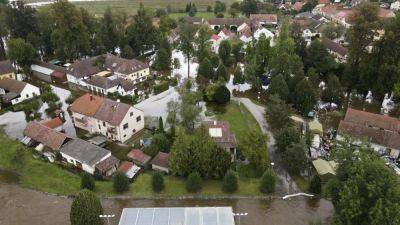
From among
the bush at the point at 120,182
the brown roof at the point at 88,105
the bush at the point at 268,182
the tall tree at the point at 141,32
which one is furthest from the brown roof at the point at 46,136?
the tall tree at the point at 141,32

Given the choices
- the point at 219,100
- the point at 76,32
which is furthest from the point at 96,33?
the point at 219,100

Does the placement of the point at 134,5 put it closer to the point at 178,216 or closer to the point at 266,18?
the point at 266,18

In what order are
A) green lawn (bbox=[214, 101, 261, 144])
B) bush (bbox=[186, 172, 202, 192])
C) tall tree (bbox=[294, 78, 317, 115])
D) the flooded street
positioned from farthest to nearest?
tall tree (bbox=[294, 78, 317, 115])
green lawn (bbox=[214, 101, 261, 144])
bush (bbox=[186, 172, 202, 192])
the flooded street

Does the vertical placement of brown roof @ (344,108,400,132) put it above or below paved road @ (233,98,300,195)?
above

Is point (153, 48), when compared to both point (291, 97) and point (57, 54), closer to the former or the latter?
point (57, 54)

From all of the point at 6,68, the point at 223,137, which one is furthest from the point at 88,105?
the point at 6,68

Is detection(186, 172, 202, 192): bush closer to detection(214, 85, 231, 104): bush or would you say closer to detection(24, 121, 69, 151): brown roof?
detection(24, 121, 69, 151): brown roof

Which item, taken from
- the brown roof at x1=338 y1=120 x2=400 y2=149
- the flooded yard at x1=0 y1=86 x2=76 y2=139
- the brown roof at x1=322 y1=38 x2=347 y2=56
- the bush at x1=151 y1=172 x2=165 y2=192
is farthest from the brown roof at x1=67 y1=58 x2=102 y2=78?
the brown roof at x1=322 y1=38 x2=347 y2=56
